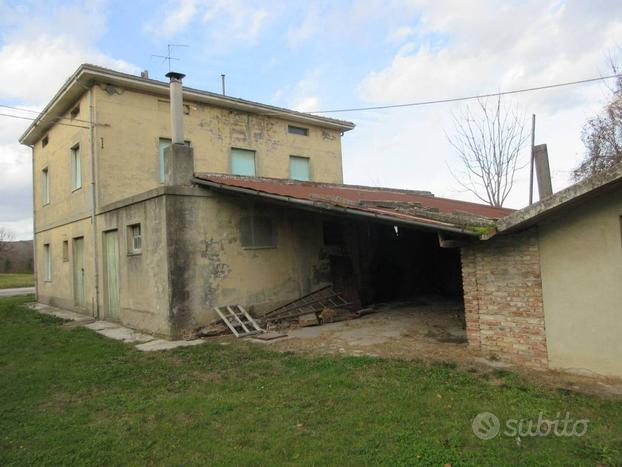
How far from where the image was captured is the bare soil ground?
514cm

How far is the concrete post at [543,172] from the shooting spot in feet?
28.9

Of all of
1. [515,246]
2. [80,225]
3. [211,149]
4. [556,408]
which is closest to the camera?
[556,408]

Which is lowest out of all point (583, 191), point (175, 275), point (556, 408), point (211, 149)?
point (556, 408)

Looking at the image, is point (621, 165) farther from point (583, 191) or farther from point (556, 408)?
point (556, 408)

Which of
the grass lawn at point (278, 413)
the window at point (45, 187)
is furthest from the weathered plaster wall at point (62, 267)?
the grass lawn at point (278, 413)

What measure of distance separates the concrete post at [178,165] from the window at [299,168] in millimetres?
7827

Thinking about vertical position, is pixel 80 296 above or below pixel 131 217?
below

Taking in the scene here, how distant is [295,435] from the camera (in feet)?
12.8

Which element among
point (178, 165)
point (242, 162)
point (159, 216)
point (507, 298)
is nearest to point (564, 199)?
point (507, 298)

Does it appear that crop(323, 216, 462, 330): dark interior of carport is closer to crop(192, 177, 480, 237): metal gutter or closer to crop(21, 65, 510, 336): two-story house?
crop(21, 65, 510, 336): two-story house

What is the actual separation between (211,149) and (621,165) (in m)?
12.2

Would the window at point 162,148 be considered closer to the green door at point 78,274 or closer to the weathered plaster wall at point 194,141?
the weathered plaster wall at point 194,141

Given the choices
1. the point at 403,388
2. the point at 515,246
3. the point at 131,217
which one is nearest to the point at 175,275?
the point at 131,217

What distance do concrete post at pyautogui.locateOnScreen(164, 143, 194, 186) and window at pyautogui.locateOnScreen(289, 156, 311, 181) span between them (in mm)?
7827
